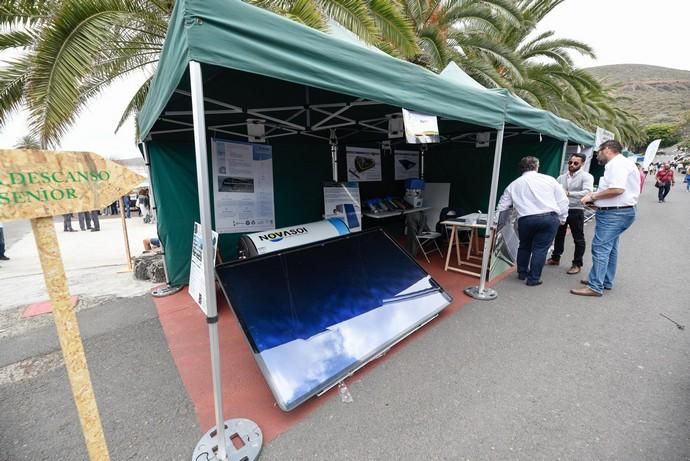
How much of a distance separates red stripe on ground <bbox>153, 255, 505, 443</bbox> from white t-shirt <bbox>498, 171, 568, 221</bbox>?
1.36 metres

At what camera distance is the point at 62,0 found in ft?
11.3

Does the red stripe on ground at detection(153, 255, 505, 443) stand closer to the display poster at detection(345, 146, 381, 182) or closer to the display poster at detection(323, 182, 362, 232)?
the display poster at detection(323, 182, 362, 232)

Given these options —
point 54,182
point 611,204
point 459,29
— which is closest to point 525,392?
point 611,204

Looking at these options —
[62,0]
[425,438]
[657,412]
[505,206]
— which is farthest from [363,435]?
[62,0]

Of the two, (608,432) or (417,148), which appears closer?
(608,432)

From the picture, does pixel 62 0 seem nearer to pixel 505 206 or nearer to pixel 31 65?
pixel 31 65

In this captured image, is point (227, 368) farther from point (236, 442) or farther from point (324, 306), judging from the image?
point (324, 306)

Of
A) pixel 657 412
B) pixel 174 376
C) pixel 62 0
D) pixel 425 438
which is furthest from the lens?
pixel 62 0

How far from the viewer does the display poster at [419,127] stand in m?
2.44

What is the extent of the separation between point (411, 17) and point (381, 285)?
6.87 metres

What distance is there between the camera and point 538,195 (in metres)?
3.61

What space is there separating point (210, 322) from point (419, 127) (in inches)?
84.6

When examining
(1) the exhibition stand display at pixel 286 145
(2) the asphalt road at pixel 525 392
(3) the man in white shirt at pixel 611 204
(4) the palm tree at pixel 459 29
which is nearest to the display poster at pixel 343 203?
(1) the exhibition stand display at pixel 286 145

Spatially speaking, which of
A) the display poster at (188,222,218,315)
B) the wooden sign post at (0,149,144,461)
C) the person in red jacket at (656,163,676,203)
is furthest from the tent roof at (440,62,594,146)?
the person in red jacket at (656,163,676,203)
